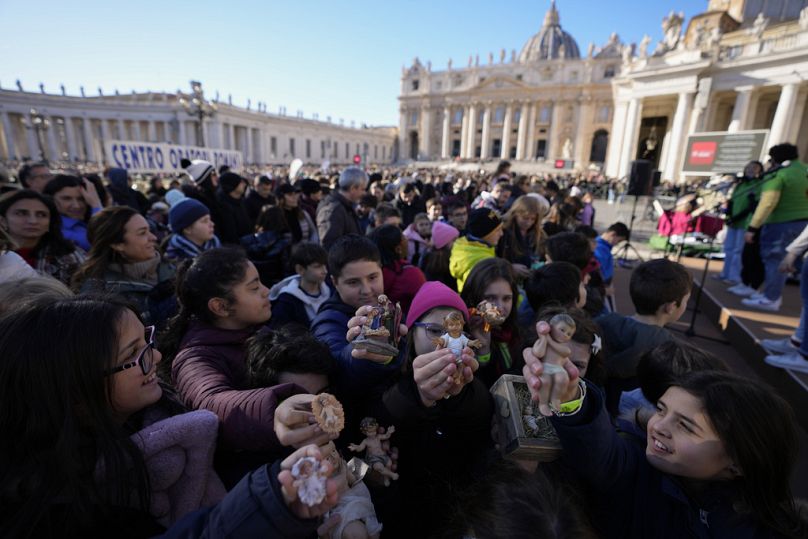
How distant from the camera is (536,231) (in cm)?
484

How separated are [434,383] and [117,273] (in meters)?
2.63

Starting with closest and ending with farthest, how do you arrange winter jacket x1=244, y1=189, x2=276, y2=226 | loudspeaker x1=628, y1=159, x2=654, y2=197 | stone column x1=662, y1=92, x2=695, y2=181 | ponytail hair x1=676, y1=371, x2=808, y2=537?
ponytail hair x1=676, y1=371, x2=808, y2=537, winter jacket x1=244, y1=189, x2=276, y2=226, loudspeaker x1=628, y1=159, x2=654, y2=197, stone column x1=662, y1=92, x2=695, y2=181

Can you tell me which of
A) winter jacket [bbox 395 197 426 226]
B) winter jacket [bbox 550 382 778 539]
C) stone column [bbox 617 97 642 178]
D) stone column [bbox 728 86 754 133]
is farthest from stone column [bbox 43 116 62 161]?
stone column [bbox 728 86 754 133]

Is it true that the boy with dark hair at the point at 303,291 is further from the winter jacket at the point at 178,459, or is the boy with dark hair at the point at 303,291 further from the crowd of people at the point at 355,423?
the winter jacket at the point at 178,459

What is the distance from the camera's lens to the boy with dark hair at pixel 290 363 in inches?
59.8

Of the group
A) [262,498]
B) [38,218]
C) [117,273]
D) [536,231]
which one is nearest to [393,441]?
[262,498]

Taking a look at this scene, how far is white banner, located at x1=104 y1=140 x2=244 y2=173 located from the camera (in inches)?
372

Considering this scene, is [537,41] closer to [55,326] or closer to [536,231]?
[536,231]

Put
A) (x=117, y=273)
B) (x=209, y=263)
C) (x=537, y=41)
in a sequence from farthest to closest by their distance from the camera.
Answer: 1. (x=537, y=41)
2. (x=117, y=273)
3. (x=209, y=263)

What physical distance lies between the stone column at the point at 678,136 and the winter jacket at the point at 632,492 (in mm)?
24582

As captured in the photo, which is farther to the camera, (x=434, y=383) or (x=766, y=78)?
(x=766, y=78)

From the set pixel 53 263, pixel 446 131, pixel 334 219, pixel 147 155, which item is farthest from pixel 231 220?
pixel 446 131

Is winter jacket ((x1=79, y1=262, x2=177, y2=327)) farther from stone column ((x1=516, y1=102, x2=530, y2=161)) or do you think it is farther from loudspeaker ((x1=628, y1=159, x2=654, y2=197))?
stone column ((x1=516, y1=102, x2=530, y2=161))

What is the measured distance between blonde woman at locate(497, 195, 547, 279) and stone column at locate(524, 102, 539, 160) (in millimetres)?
52080
